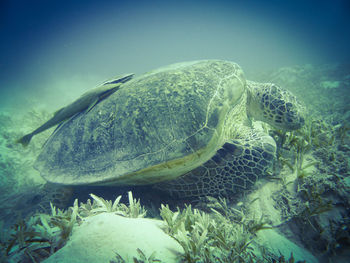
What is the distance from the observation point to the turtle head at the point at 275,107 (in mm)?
2412

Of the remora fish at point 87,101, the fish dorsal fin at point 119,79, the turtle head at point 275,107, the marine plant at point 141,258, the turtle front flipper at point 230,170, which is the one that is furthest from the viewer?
the fish dorsal fin at point 119,79

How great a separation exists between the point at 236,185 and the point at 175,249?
44.3 inches

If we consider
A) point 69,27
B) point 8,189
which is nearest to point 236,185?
point 8,189

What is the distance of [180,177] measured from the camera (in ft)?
6.97

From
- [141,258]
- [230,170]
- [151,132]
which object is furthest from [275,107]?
[141,258]

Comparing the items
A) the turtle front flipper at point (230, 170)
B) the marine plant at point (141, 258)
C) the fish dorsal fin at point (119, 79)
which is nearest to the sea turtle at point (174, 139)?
the turtle front flipper at point (230, 170)

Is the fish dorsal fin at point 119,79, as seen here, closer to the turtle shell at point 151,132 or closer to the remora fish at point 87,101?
the remora fish at point 87,101

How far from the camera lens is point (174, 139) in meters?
1.96

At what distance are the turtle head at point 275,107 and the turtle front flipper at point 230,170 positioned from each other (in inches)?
29.7

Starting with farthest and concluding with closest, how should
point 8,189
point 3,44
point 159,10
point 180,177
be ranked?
point 159,10 → point 3,44 → point 8,189 → point 180,177

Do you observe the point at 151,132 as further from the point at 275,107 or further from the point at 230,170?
the point at 275,107

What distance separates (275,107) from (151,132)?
2.25 metres

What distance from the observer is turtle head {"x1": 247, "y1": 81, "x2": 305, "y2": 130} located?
241 cm

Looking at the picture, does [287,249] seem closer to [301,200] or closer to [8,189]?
[301,200]
